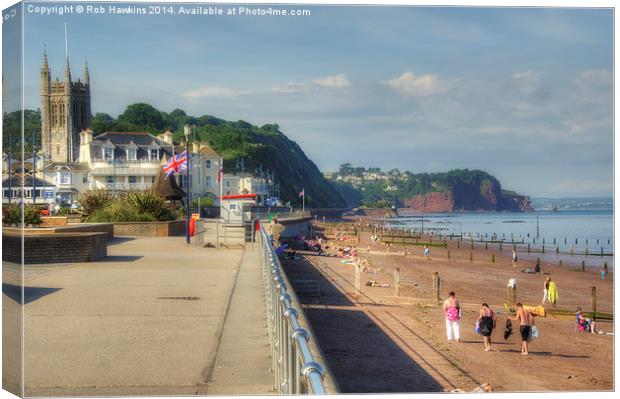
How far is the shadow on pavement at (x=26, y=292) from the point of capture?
271 inches

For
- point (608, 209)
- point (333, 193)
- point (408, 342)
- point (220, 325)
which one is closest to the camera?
point (608, 209)

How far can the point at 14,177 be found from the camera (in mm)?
7562

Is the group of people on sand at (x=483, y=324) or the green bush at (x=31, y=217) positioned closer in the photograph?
the group of people on sand at (x=483, y=324)

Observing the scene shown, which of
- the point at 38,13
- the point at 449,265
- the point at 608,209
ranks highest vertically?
the point at 38,13

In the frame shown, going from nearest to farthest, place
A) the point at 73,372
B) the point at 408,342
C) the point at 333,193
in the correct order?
1. the point at 73,372
2. the point at 408,342
3. the point at 333,193

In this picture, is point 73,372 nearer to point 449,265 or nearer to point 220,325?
point 220,325

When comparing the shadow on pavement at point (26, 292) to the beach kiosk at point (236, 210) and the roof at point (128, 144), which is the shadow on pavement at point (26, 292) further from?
the roof at point (128, 144)

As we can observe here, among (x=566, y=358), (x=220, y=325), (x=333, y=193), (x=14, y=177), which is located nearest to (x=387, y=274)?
(x=566, y=358)

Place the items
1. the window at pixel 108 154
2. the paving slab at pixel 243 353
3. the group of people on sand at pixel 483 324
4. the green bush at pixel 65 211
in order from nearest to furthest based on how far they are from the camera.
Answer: the paving slab at pixel 243 353, the group of people on sand at pixel 483 324, the green bush at pixel 65 211, the window at pixel 108 154

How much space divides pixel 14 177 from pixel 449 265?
40.7m

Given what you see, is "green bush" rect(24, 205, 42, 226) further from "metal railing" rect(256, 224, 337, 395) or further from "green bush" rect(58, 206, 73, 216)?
"metal railing" rect(256, 224, 337, 395)

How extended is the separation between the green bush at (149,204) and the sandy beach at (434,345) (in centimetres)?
560

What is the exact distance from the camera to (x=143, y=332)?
29.0 ft

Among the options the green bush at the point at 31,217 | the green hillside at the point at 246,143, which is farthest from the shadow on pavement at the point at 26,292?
the green hillside at the point at 246,143
